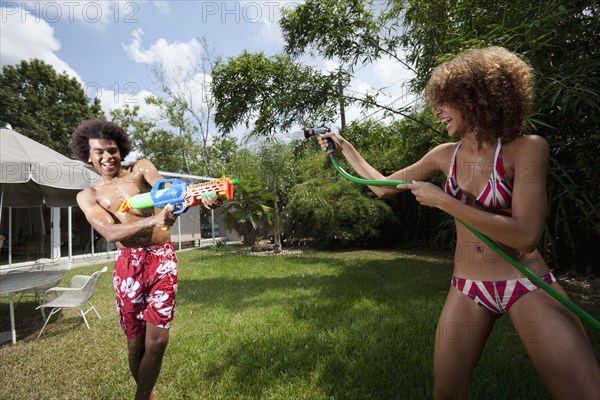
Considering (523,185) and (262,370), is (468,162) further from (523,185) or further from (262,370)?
(262,370)

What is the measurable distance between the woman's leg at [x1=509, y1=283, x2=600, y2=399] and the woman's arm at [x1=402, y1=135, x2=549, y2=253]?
0.82 feet

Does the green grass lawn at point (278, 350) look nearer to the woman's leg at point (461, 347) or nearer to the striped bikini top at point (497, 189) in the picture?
the woman's leg at point (461, 347)

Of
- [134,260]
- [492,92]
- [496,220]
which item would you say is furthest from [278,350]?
[492,92]

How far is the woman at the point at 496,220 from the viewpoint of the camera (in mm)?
1259

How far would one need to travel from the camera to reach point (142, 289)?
2.41 metres

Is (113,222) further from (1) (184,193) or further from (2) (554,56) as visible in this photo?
(2) (554,56)

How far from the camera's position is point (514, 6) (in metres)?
3.73

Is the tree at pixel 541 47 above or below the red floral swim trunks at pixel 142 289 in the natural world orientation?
above

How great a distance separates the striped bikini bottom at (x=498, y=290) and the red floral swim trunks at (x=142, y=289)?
6.31 ft

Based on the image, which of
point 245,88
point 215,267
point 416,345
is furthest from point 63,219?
point 416,345

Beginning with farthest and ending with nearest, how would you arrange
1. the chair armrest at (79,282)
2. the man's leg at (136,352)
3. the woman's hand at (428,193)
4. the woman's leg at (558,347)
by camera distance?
the chair armrest at (79,282)
the man's leg at (136,352)
the woman's hand at (428,193)
the woman's leg at (558,347)

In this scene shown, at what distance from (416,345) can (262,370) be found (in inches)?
65.1

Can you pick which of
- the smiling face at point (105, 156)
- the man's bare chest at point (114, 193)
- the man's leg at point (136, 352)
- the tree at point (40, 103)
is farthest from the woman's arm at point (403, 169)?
the tree at point (40, 103)

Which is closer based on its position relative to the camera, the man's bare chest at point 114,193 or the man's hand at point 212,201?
the man's hand at point 212,201
